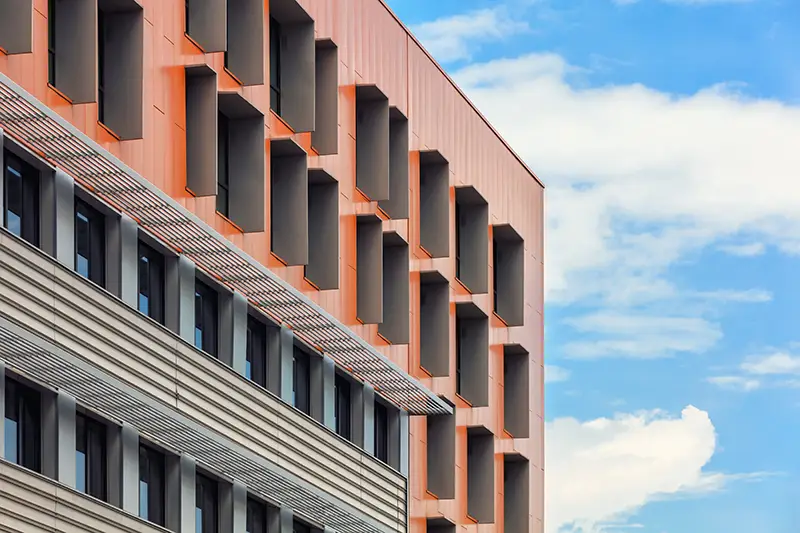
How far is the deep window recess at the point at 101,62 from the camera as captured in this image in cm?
4016

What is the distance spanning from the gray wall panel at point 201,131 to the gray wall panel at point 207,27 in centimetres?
66

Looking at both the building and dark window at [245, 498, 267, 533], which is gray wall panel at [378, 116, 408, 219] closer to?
the building

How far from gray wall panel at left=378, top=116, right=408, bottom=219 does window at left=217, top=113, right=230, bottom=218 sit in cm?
994

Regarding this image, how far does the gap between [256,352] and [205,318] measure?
10.6ft

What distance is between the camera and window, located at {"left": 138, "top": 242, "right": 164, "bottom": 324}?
137ft

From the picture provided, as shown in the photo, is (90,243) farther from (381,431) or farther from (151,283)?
(381,431)

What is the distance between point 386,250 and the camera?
5694 centimetres

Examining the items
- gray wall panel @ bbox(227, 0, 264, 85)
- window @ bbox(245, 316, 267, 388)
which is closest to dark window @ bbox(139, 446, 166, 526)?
window @ bbox(245, 316, 267, 388)

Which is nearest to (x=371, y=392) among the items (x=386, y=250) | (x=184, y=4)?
(x=386, y=250)

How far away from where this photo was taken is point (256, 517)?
47469mm

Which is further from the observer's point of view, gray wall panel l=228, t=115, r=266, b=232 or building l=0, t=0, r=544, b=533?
gray wall panel l=228, t=115, r=266, b=232

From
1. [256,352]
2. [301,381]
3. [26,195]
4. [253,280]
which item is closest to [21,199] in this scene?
[26,195]

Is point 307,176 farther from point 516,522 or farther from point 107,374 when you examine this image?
point 516,522

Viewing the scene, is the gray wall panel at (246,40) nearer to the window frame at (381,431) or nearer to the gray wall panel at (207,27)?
the gray wall panel at (207,27)
